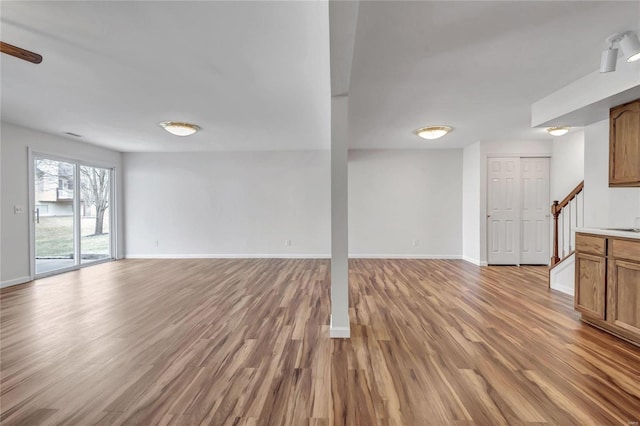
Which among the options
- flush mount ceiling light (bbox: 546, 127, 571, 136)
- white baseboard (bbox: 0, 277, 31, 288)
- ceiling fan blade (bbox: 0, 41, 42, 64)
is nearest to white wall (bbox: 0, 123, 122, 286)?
white baseboard (bbox: 0, 277, 31, 288)

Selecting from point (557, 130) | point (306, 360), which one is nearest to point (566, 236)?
point (557, 130)

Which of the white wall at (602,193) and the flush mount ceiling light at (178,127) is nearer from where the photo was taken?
the white wall at (602,193)

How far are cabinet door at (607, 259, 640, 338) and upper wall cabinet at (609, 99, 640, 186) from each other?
92 cm

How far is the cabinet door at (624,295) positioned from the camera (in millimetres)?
2316

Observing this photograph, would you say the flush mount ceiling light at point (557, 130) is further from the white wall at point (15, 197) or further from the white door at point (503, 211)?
the white wall at point (15, 197)

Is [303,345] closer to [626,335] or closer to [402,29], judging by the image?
[402,29]

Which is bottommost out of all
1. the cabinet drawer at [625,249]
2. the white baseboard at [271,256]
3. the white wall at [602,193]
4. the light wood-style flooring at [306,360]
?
the light wood-style flooring at [306,360]

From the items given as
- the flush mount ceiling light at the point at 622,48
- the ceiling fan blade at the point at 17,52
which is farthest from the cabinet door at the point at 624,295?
the ceiling fan blade at the point at 17,52

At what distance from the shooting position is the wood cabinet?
7.68 ft

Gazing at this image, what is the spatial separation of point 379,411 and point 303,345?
934 millimetres

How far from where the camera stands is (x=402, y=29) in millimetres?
2006

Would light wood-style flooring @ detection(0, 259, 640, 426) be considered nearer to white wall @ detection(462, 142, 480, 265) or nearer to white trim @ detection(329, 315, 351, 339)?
white trim @ detection(329, 315, 351, 339)

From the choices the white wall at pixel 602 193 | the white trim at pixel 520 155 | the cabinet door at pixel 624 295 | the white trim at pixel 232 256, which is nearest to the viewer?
the cabinet door at pixel 624 295

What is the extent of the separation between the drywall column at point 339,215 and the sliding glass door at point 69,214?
5552 millimetres
